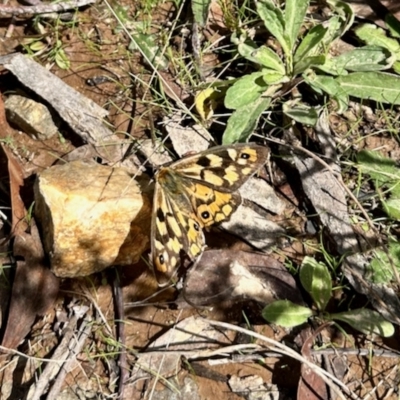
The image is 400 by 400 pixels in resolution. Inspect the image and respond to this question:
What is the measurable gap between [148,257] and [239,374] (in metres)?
0.58

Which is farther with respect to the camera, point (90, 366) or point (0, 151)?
point (0, 151)

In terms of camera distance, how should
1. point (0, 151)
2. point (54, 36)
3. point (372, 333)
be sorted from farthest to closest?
point (54, 36), point (0, 151), point (372, 333)

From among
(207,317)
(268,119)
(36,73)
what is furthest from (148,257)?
(36,73)

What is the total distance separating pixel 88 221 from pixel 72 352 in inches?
20.3

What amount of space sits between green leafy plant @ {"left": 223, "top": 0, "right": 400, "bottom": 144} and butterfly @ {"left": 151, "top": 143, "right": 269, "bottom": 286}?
21cm

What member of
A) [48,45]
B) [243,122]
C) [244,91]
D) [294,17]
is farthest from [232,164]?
[48,45]

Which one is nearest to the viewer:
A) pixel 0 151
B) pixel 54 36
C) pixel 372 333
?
pixel 372 333

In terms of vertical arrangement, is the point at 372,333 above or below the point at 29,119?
below

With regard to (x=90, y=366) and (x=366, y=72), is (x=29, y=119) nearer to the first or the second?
(x=90, y=366)

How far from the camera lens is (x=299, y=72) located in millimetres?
2902

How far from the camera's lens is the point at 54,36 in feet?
10.4

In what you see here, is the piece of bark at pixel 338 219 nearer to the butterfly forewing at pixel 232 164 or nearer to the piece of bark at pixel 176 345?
the butterfly forewing at pixel 232 164

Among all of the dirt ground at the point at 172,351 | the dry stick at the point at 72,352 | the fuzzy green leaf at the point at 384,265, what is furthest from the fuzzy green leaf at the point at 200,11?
the dry stick at the point at 72,352

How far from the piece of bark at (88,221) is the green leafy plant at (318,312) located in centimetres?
60
